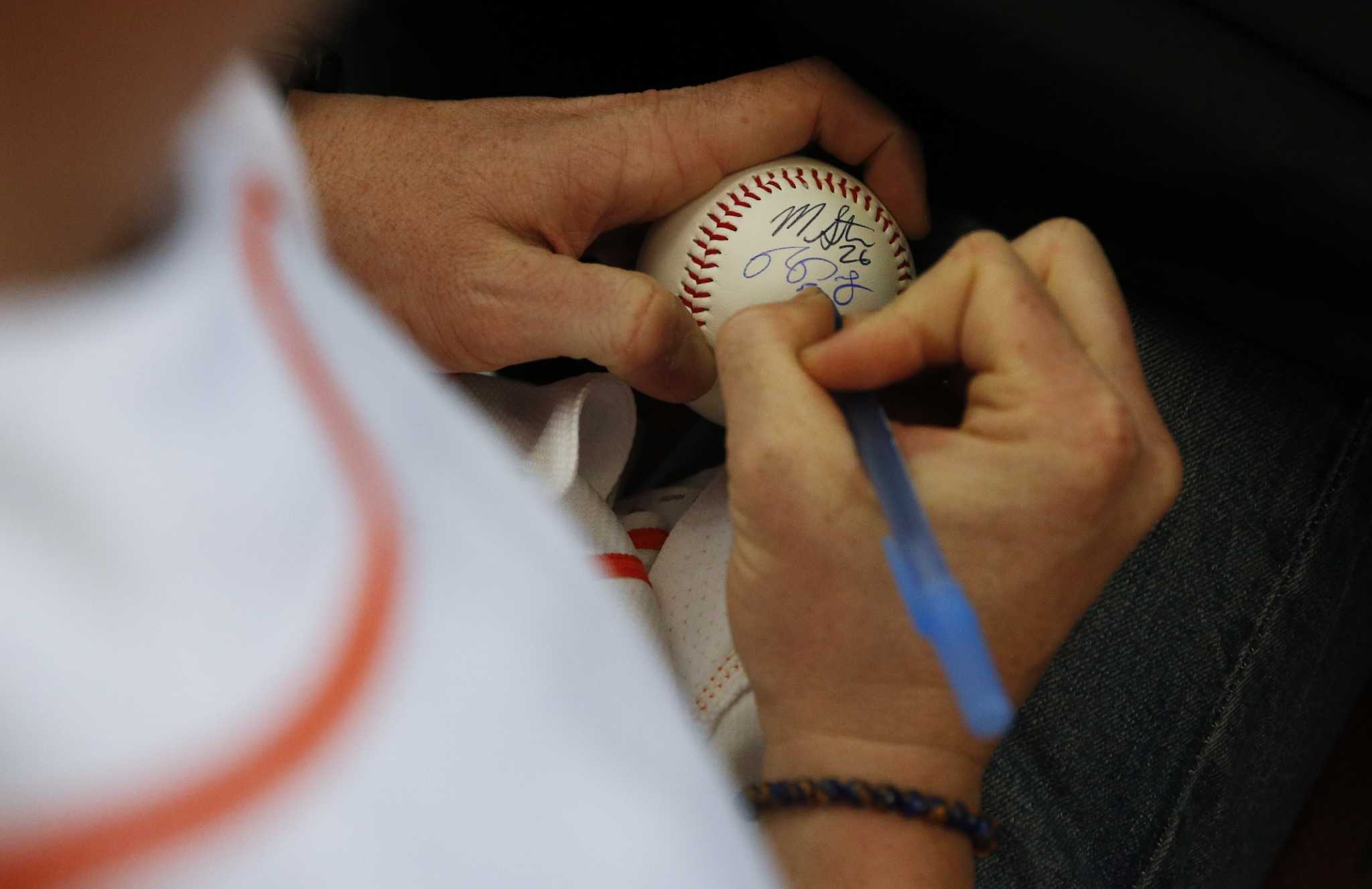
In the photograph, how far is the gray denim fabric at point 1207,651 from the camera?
0.74 meters

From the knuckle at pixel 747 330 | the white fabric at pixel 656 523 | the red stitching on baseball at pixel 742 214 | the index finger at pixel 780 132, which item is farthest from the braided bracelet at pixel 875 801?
the index finger at pixel 780 132

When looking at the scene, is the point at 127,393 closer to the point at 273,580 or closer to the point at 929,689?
the point at 273,580

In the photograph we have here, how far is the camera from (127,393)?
0.32 m

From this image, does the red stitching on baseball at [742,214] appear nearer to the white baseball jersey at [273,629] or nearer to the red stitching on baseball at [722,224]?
the red stitching on baseball at [722,224]

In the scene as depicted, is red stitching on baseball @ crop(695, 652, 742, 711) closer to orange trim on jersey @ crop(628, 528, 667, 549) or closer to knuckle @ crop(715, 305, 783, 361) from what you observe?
orange trim on jersey @ crop(628, 528, 667, 549)

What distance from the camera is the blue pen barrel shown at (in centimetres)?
44

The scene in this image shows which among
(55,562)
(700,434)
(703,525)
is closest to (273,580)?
(55,562)

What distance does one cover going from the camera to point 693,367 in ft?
2.32

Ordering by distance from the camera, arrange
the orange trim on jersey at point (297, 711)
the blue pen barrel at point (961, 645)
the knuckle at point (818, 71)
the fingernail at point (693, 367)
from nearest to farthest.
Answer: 1. the orange trim on jersey at point (297, 711)
2. the blue pen barrel at point (961, 645)
3. the fingernail at point (693, 367)
4. the knuckle at point (818, 71)

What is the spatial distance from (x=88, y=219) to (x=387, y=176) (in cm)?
48

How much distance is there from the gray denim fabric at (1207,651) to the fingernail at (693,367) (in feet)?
1.20

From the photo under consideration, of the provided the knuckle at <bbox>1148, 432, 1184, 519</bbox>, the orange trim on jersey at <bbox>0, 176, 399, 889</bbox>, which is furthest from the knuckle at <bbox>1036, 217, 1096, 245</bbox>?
the orange trim on jersey at <bbox>0, 176, 399, 889</bbox>

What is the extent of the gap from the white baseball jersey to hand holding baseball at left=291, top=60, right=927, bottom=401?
1.14ft
